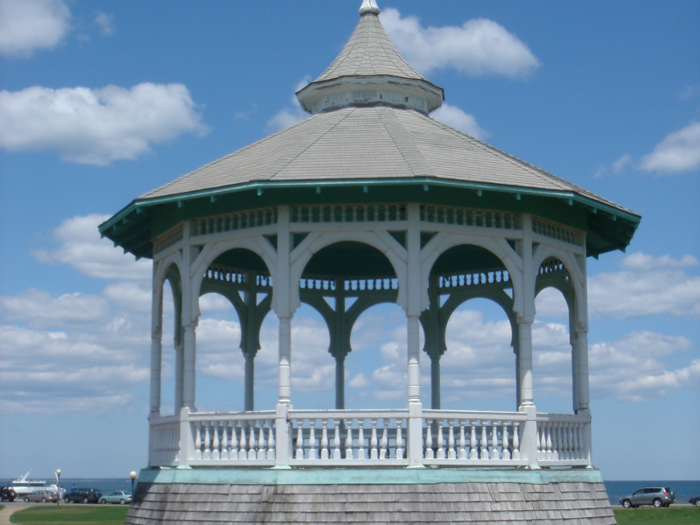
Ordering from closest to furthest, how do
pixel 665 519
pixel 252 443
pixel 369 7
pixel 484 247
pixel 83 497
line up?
pixel 252 443 → pixel 484 247 → pixel 369 7 → pixel 665 519 → pixel 83 497

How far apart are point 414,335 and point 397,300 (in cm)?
84

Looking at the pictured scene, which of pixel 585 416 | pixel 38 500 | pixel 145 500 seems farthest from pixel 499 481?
pixel 38 500

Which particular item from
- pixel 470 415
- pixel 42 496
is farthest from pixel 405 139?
pixel 42 496

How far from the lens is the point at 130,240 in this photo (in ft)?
71.5

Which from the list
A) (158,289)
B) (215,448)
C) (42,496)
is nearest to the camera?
(215,448)

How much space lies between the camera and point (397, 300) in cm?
1672

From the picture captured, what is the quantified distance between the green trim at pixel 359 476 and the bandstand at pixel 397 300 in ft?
0.08

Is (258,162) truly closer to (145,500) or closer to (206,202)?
(206,202)

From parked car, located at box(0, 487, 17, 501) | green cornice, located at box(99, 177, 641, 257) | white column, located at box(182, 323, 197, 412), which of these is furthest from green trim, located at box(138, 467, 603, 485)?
parked car, located at box(0, 487, 17, 501)

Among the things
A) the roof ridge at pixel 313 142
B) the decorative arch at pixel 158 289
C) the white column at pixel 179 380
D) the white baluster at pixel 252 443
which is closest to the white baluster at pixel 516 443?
the white baluster at pixel 252 443

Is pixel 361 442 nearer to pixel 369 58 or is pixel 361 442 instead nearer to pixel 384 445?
pixel 384 445

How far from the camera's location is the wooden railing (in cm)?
1563

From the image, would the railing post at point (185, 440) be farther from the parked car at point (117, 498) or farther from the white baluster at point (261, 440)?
the parked car at point (117, 498)

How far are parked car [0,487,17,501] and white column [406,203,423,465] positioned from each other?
7754cm
